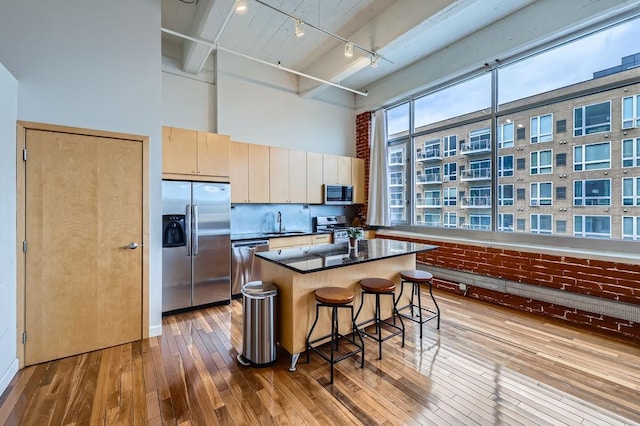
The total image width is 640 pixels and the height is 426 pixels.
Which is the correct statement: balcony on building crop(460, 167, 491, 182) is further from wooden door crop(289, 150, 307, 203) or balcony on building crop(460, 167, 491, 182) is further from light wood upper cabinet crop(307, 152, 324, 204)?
wooden door crop(289, 150, 307, 203)

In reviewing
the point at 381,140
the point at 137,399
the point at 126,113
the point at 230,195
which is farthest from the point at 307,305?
the point at 381,140

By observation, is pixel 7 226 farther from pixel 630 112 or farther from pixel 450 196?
pixel 630 112

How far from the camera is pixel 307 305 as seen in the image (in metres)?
2.58

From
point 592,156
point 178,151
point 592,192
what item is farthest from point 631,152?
point 178,151

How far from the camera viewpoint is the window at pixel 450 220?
484 centimetres

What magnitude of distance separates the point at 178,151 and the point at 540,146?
486 cm

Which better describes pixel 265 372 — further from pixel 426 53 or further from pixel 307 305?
pixel 426 53

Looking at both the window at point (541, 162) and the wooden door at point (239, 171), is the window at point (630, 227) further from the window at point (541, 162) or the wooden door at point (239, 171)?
the wooden door at point (239, 171)

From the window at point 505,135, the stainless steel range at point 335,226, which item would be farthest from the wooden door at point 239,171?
the window at point 505,135

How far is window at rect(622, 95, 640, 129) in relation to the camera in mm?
3082

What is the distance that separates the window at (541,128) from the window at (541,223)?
1013 mm

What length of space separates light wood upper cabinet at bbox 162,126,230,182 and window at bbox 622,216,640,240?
4.93 m

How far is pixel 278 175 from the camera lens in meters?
5.01

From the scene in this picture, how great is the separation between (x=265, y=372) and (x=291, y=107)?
184 inches
